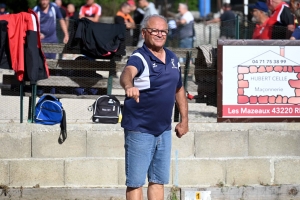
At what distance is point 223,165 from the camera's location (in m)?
8.09

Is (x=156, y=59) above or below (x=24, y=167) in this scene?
above

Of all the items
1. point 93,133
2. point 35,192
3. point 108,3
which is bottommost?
point 35,192

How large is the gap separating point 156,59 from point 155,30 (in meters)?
0.25

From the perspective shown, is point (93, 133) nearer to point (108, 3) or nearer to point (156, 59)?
point (156, 59)

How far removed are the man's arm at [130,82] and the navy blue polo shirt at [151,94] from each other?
6cm

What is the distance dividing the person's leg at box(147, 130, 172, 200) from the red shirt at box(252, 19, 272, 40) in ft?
11.8

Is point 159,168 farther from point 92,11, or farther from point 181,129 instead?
point 92,11

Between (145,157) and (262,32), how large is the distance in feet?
13.3

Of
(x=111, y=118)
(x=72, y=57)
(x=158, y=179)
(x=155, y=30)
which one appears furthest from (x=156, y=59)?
(x=72, y=57)

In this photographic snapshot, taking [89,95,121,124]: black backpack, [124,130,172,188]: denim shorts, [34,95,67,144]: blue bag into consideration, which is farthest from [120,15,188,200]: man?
[34,95,67,144]: blue bag

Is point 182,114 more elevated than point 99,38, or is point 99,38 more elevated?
point 99,38

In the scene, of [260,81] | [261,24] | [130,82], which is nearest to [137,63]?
[130,82]

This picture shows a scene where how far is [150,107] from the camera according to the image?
596 cm

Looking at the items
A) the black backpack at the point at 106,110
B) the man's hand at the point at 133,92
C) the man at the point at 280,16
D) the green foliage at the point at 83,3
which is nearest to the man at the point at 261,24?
A: the man at the point at 280,16
